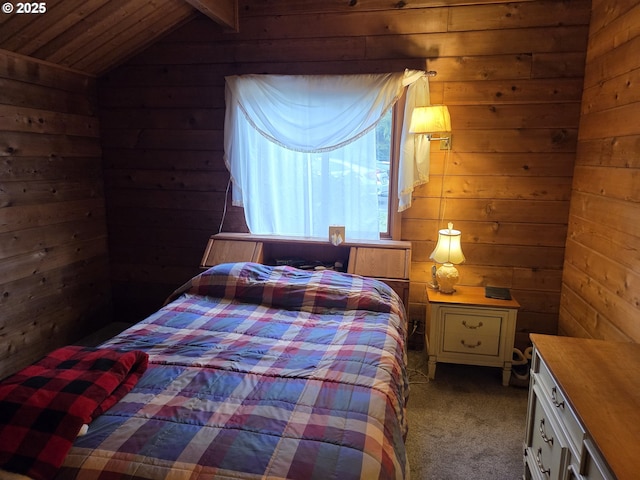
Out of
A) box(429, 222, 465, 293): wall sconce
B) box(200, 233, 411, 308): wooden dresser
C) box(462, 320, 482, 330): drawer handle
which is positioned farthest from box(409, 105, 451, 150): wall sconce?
box(462, 320, 482, 330): drawer handle

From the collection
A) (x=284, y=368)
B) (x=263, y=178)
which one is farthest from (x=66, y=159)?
(x=284, y=368)

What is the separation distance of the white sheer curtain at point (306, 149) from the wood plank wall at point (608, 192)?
1.08m

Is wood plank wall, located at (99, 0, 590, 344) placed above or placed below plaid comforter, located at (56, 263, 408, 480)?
above

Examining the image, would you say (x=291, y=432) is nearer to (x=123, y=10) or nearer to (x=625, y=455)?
(x=625, y=455)

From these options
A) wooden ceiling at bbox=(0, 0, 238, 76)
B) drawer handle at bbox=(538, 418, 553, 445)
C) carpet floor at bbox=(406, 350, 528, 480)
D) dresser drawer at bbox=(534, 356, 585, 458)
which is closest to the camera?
dresser drawer at bbox=(534, 356, 585, 458)

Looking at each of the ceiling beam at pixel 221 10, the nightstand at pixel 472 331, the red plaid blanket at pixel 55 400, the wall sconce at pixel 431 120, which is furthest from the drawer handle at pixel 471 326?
the ceiling beam at pixel 221 10

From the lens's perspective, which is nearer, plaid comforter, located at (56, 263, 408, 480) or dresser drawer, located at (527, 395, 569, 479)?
plaid comforter, located at (56, 263, 408, 480)

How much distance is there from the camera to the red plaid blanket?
3.71 feet

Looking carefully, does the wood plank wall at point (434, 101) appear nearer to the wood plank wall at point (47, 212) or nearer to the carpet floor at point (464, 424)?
the wood plank wall at point (47, 212)

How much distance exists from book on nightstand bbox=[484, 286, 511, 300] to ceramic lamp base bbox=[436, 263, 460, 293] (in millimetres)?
195

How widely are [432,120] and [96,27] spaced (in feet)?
6.74

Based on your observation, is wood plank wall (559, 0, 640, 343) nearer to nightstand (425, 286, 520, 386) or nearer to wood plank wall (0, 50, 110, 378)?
nightstand (425, 286, 520, 386)

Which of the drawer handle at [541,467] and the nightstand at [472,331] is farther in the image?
the nightstand at [472,331]

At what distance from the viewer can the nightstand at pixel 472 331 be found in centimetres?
261
